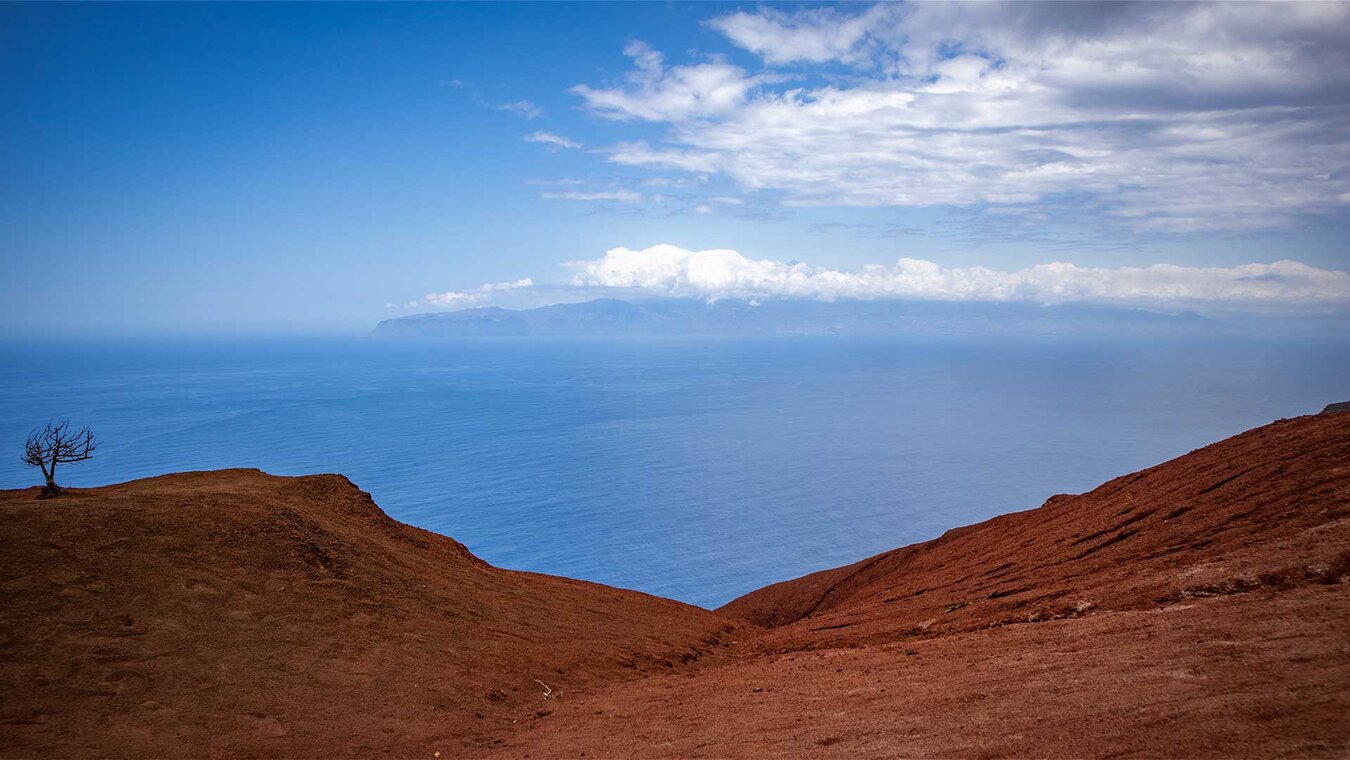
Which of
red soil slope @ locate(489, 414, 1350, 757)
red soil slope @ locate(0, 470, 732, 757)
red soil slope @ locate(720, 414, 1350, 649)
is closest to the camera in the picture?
red soil slope @ locate(489, 414, 1350, 757)

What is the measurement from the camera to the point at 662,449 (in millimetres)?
105562

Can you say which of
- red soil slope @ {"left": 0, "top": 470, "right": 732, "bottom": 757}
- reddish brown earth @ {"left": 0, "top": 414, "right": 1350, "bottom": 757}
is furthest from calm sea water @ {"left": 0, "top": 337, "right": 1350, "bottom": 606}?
red soil slope @ {"left": 0, "top": 470, "right": 732, "bottom": 757}

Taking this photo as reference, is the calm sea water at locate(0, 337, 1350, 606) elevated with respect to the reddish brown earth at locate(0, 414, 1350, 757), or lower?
lower

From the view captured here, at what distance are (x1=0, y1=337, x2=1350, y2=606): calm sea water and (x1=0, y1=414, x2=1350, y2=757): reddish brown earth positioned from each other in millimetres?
41783

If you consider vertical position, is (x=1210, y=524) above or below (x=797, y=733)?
above

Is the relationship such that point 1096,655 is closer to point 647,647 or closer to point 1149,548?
point 1149,548

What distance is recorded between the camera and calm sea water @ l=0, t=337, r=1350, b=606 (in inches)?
2746

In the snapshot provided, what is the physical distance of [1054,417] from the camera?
443 ft

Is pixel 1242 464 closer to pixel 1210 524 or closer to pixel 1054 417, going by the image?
pixel 1210 524

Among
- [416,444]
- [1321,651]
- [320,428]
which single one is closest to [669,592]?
[1321,651]

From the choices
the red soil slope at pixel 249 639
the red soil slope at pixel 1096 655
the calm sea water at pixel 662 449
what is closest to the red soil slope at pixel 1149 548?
the red soil slope at pixel 1096 655

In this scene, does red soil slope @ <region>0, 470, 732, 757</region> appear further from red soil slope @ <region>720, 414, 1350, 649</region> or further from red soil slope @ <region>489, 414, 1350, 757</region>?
red soil slope @ <region>720, 414, 1350, 649</region>

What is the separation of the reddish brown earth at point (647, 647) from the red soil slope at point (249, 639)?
45 mm

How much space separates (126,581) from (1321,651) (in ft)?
56.2
